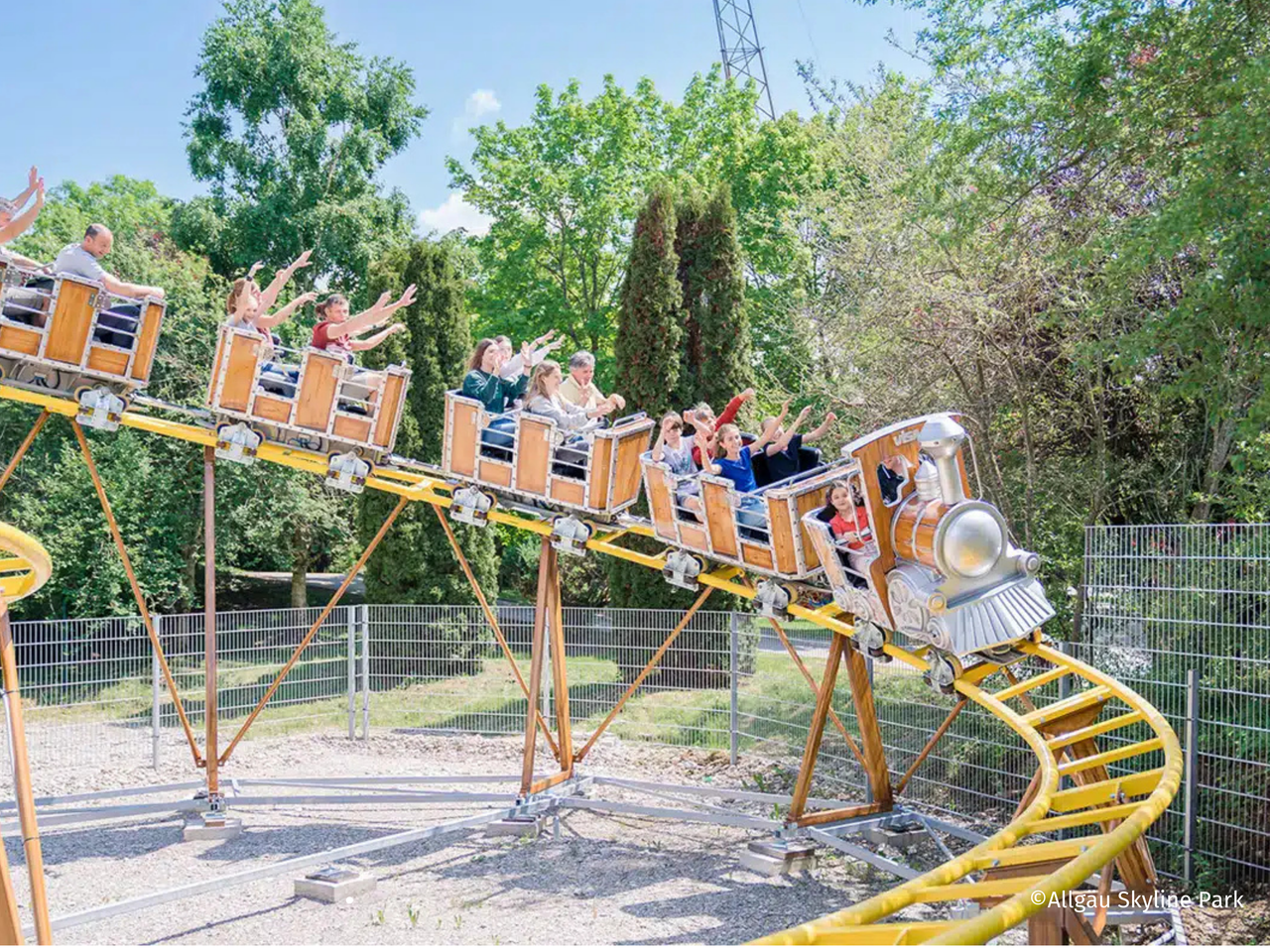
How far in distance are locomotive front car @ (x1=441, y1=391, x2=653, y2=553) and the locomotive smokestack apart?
2756 mm

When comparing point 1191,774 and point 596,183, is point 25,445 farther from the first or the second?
point 596,183

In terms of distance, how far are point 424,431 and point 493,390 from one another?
7.33 meters

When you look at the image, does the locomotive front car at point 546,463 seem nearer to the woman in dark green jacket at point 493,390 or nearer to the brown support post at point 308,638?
the woman in dark green jacket at point 493,390

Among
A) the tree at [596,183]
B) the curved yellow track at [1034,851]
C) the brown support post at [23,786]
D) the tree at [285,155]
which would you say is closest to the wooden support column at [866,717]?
the curved yellow track at [1034,851]

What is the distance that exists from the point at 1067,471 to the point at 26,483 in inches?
667

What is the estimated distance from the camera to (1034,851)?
14.8ft

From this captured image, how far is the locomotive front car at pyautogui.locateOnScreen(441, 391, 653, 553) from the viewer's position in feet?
30.1

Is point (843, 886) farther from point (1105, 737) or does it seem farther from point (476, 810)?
point (476, 810)

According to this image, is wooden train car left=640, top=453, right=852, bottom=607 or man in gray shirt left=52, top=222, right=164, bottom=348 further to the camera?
man in gray shirt left=52, top=222, right=164, bottom=348

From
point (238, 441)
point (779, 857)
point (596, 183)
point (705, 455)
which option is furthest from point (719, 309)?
point (596, 183)

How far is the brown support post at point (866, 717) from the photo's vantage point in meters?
8.51

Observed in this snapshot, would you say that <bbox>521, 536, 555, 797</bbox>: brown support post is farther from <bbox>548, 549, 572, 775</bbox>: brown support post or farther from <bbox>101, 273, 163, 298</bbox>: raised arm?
<bbox>101, 273, 163, 298</bbox>: raised arm

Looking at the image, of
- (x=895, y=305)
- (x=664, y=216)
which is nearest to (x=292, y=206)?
(x=664, y=216)

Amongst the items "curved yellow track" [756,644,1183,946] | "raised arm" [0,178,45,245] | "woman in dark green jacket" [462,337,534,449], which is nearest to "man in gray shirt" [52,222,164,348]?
"raised arm" [0,178,45,245]
